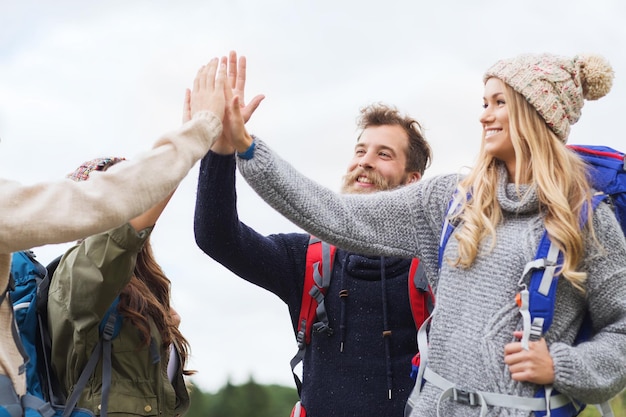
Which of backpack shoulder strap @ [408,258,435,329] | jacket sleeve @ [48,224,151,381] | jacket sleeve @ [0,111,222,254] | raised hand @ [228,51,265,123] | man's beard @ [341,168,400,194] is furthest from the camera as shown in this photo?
man's beard @ [341,168,400,194]

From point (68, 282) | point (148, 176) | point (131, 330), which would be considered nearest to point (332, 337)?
point (131, 330)

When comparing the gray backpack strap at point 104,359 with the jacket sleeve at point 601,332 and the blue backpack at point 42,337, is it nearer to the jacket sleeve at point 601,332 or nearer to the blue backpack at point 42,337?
the blue backpack at point 42,337

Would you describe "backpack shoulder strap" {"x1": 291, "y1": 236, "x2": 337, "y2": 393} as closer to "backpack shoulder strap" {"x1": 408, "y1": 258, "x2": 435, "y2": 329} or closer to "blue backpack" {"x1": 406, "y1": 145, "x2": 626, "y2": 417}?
"backpack shoulder strap" {"x1": 408, "y1": 258, "x2": 435, "y2": 329}

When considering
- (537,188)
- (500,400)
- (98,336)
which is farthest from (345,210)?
(98,336)

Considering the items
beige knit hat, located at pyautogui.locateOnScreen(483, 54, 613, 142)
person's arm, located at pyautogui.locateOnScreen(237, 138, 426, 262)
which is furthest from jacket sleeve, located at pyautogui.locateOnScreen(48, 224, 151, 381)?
beige knit hat, located at pyautogui.locateOnScreen(483, 54, 613, 142)

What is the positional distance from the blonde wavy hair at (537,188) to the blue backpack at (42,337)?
1577mm

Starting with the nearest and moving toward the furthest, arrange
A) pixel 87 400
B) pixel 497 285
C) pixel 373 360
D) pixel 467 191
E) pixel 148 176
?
pixel 148 176 < pixel 497 285 < pixel 467 191 < pixel 87 400 < pixel 373 360

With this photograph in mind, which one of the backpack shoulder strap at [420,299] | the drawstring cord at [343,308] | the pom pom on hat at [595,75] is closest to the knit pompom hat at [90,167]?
the drawstring cord at [343,308]

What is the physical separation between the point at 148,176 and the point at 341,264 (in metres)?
1.76

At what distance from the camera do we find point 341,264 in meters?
4.60

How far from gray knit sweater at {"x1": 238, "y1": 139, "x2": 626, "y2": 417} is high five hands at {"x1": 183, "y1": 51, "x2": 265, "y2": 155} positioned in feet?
0.35

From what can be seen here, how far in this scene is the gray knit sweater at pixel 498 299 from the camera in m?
3.46

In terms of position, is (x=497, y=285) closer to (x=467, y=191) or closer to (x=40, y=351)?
(x=467, y=191)

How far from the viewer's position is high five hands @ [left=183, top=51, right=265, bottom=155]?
12.0 ft
